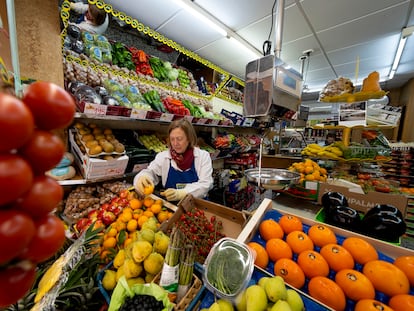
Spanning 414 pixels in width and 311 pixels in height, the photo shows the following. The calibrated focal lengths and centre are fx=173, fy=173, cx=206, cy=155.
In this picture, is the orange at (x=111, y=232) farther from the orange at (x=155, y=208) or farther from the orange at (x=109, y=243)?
the orange at (x=155, y=208)

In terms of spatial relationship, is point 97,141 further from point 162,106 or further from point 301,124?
point 301,124

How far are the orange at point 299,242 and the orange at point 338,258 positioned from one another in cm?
6

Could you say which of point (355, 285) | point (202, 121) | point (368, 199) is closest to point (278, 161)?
point (202, 121)

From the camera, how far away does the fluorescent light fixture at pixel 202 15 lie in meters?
1.85

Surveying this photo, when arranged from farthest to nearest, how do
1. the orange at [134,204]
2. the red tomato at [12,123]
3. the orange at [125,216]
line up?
the orange at [134,204] < the orange at [125,216] < the red tomato at [12,123]

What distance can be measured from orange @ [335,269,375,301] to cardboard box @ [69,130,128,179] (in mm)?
1625

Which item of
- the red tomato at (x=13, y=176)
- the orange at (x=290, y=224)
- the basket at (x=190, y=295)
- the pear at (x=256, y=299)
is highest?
the red tomato at (x=13, y=176)

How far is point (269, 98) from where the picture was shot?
94 centimetres

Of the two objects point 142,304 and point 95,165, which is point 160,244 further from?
point 95,165

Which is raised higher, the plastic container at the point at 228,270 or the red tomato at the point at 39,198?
the red tomato at the point at 39,198

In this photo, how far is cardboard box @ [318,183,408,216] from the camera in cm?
114

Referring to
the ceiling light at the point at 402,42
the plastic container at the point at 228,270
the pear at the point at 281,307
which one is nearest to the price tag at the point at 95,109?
the plastic container at the point at 228,270

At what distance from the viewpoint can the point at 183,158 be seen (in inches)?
70.9

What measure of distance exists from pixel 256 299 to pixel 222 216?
25.6 inches
